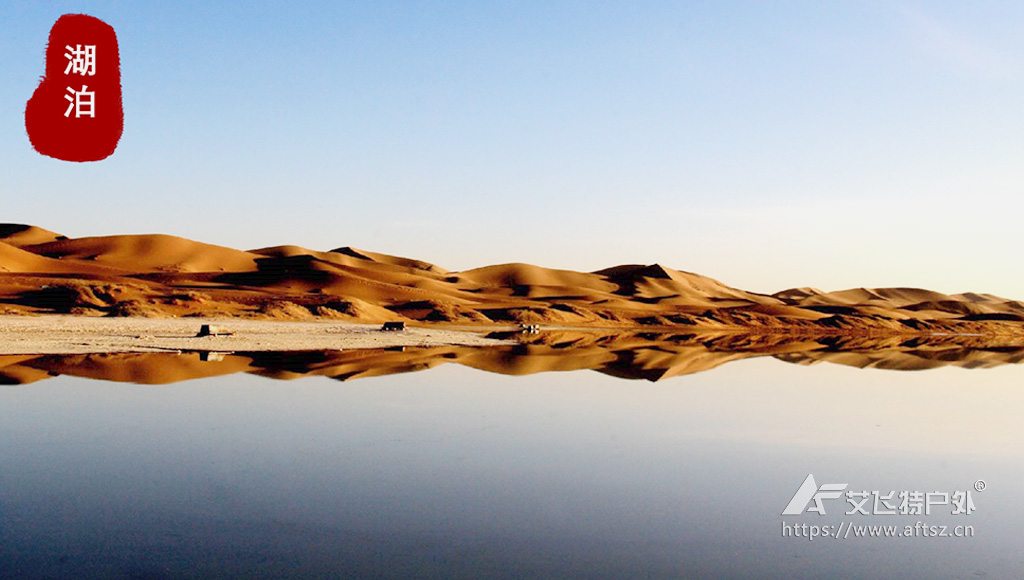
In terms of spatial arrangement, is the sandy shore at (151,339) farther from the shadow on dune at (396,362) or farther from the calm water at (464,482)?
the calm water at (464,482)

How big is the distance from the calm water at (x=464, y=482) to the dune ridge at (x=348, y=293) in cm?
4301

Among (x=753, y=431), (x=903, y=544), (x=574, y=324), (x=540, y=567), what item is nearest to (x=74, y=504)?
(x=540, y=567)

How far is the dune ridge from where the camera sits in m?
58.5

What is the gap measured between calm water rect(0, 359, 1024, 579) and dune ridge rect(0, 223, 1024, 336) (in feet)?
141

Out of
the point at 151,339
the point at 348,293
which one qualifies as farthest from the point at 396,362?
the point at 348,293

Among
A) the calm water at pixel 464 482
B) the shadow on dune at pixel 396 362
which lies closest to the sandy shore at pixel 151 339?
the shadow on dune at pixel 396 362

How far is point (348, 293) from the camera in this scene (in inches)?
3593

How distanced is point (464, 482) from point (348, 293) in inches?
3318

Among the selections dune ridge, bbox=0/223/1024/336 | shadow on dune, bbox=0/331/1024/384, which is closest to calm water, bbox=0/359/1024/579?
shadow on dune, bbox=0/331/1024/384

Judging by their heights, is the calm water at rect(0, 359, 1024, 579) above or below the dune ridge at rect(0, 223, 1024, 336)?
below

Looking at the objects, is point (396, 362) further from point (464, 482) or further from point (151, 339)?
point (464, 482)

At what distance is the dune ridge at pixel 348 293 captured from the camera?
58531 mm

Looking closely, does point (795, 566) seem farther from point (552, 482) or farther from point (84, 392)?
point (84, 392)

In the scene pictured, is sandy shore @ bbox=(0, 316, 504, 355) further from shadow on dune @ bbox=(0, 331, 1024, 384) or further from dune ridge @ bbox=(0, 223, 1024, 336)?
dune ridge @ bbox=(0, 223, 1024, 336)
